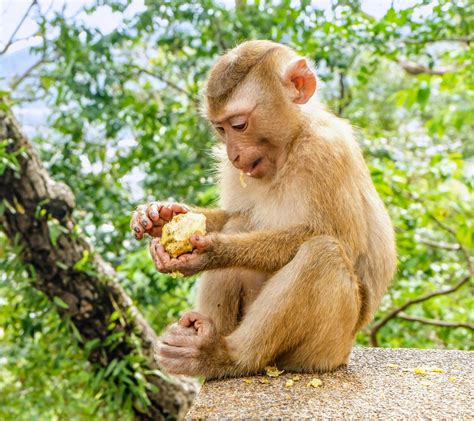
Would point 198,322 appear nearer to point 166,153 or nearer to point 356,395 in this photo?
point 356,395

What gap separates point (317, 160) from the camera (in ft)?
9.66

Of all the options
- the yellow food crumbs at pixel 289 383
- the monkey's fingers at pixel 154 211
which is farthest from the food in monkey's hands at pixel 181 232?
the yellow food crumbs at pixel 289 383

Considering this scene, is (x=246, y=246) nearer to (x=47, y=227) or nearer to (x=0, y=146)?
(x=0, y=146)

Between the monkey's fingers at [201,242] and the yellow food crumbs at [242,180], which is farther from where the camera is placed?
the yellow food crumbs at [242,180]

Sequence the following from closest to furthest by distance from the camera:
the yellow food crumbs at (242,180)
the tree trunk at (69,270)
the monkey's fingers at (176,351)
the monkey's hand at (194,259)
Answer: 1. the monkey's hand at (194,259)
2. the monkey's fingers at (176,351)
3. the yellow food crumbs at (242,180)
4. the tree trunk at (69,270)

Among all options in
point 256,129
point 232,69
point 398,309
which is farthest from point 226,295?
point 398,309

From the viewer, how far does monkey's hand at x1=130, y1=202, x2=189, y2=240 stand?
10.1 ft

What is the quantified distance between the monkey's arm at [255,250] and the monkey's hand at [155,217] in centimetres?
31

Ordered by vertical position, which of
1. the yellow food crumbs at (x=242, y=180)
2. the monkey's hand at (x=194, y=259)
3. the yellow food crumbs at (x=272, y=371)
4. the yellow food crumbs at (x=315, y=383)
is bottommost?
the yellow food crumbs at (x=272, y=371)

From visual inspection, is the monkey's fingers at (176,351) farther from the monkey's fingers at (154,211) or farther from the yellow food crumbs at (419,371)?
the yellow food crumbs at (419,371)

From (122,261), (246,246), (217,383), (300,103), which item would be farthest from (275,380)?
(122,261)

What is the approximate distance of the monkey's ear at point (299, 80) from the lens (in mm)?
3121

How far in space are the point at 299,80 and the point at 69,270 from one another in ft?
7.31

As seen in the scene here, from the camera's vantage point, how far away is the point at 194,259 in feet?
9.23
